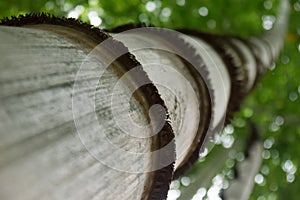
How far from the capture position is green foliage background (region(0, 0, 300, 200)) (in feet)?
14.6

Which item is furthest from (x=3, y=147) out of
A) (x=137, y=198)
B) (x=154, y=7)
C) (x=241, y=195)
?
(x=154, y=7)

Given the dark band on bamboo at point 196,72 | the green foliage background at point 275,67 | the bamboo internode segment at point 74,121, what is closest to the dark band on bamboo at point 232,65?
the dark band on bamboo at point 196,72

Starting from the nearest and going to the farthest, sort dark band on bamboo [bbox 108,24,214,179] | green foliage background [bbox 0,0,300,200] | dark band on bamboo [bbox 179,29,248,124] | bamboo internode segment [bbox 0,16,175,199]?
bamboo internode segment [bbox 0,16,175,199] → dark band on bamboo [bbox 108,24,214,179] → dark band on bamboo [bbox 179,29,248,124] → green foliage background [bbox 0,0,300,200]

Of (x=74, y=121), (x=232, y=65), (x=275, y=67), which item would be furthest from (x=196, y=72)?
(x=275, y=67)

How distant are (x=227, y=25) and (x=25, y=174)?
4394 millimetres

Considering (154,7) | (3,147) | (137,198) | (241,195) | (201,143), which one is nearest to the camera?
(3,147)

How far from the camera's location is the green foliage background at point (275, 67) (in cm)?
445

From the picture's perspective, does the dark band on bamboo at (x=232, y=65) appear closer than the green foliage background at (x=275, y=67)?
Yes

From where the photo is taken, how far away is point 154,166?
909 millimetres

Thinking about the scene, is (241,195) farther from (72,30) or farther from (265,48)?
(72,30)

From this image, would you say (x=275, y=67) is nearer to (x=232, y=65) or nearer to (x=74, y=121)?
(x=232, y=65)

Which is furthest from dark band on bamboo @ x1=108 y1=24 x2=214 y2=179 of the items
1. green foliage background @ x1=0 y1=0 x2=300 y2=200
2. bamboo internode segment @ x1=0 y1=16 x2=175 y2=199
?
green foliage background @ x1=0 y1=0 x2=300 y2=200

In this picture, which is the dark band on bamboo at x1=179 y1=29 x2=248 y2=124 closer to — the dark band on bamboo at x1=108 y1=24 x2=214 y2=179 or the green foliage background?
the dark band on bamboo at x1=108 y1=24 x2=214 y2=179

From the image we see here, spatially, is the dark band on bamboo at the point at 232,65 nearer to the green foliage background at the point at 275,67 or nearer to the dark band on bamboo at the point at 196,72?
the dark band on bamboo at the point at 196,72
